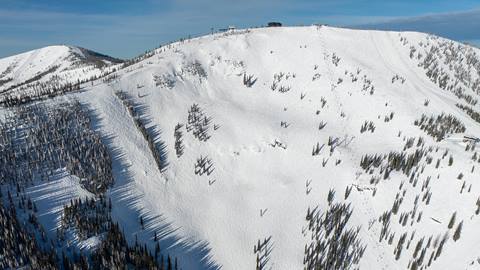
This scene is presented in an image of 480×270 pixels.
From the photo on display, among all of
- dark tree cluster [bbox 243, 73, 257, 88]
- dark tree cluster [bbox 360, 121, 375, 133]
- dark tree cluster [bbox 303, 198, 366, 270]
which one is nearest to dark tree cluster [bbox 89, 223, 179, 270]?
dark tree cluster [bbox 303, 198, 366, 270]

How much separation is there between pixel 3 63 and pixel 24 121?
11404 centimetres

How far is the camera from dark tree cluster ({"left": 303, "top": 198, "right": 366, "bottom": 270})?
20.9 meters

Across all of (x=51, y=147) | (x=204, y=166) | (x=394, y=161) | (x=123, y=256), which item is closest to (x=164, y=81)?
(x=204, y=166)

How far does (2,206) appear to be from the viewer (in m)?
18.5

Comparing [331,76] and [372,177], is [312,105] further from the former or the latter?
[372,177]

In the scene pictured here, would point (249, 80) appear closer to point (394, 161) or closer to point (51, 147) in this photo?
point (394, 161)

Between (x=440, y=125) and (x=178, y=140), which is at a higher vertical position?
(x=440, y=125)

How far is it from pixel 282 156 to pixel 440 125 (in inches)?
626

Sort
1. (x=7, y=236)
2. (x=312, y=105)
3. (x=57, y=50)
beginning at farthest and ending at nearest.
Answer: (x=57, y=50) → (x=312, y=105) → (x=7, y=236)

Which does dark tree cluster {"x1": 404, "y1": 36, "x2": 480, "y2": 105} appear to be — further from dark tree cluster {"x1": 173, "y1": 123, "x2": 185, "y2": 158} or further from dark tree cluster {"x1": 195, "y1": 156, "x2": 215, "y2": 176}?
dark tree cluster {"x1": 173, "y1": 123, "x2": 185, "y2": 158}

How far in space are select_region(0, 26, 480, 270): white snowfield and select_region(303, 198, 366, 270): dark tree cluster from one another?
19.7 inches

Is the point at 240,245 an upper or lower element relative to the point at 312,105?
lower

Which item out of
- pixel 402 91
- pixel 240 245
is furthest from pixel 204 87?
pixel 402 91

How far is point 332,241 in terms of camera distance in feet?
71.8
